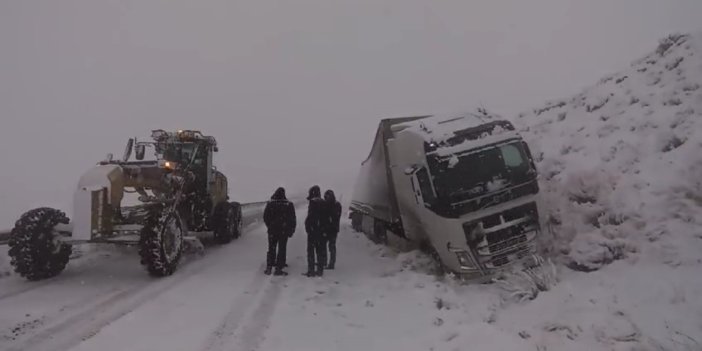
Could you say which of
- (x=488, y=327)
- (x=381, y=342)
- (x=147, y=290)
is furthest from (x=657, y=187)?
(x=147, y=290)

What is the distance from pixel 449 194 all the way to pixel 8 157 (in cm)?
5440

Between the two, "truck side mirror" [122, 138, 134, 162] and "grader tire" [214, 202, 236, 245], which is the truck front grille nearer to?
"grader tire" [214, 202, 236, 245]

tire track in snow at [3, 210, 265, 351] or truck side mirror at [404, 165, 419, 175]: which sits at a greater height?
truck side mirror at [404, 165, 419, 175]

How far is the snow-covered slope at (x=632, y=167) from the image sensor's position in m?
6.79

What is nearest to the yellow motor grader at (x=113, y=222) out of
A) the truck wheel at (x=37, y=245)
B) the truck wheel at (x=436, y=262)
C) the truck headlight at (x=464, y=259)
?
the truck wheel at (x=37, y=245)

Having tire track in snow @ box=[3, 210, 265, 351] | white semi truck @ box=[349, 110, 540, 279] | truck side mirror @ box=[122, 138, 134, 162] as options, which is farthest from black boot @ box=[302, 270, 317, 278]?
truck side mirror @ box=[122, 138, 134, 162]

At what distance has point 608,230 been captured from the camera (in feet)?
24.3

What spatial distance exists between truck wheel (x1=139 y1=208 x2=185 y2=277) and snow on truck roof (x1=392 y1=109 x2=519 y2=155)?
15.8 ft

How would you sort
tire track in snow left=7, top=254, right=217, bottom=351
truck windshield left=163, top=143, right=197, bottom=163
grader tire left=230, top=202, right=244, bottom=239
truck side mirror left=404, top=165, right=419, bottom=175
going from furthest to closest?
grader tire left=230, top=202, right=244, bottom=239 < truck windshield left=163, top=143, right=197, bottom=163 < truck side mirror left=404, top=165, right=419, bottom=175 < tire track in snow left=7, top=254, right=217, bottom=351

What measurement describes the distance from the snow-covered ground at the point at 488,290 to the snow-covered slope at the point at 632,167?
3 centimetres

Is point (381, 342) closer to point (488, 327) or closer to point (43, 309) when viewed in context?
point (488, 327)

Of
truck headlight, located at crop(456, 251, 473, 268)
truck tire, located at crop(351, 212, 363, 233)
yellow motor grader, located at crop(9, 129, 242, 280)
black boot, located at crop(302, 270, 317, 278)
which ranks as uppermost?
yellow motor grader, located at crop(9, 129, 242, 280)

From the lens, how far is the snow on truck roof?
8.42 meters

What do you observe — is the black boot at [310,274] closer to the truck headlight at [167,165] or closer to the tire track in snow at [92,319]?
the tire track in snow at [92,319]
